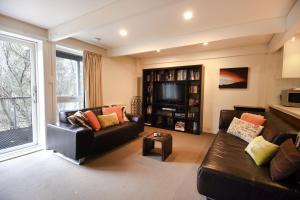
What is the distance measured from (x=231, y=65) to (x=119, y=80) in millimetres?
3182

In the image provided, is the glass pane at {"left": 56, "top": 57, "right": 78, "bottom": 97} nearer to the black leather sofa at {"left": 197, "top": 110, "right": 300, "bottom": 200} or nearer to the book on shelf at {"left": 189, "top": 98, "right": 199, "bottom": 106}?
the book on shelf at {"left": 189, "top": 98, "right": 199, "bottom": 106}

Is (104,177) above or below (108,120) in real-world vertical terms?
below

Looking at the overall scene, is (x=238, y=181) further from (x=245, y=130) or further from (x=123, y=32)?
(x=123, y=32)

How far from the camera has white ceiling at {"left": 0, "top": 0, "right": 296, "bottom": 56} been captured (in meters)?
2.04

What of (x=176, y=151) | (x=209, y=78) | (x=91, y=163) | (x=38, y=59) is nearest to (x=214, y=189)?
Result: (x=176, y=151)

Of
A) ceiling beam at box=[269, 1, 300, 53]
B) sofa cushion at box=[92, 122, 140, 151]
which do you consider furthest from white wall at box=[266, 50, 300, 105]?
sofa cushion at box=[92, 122, 140, 151]

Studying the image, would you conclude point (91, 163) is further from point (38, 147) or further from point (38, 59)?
point (38, 59)

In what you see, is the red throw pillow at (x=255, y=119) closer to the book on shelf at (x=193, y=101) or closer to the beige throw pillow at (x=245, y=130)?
the beige throw pillow at (x=245, y=130)

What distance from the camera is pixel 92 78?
3.86 metres

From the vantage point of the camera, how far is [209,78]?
4281 mm

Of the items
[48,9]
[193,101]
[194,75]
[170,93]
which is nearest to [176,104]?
[170,93]

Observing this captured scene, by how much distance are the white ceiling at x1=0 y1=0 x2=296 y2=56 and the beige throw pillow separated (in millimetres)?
1485

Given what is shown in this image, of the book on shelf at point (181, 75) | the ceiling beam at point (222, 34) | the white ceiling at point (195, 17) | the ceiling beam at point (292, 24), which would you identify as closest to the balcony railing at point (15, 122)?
the white ceiling at point (195, 17)

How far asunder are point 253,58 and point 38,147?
521cm
